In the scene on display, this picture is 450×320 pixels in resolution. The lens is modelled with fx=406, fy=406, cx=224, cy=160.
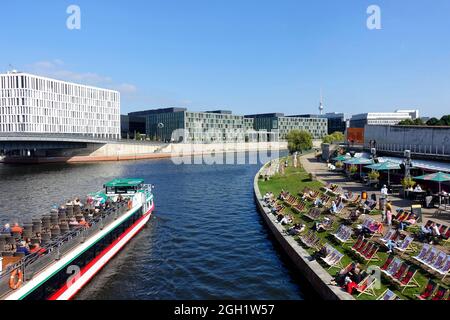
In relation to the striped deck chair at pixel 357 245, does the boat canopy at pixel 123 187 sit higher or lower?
higher

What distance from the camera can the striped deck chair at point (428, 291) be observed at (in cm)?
1280

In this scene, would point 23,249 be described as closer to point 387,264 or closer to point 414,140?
point 387,264

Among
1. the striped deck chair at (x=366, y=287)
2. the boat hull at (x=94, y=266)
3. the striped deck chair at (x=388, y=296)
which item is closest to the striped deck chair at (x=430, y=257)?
the striped deck chair at (x=366, y=287)

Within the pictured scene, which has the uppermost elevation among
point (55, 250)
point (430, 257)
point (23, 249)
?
point (23, 249)

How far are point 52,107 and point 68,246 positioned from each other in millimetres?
133047

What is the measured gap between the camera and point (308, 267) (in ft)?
56.9

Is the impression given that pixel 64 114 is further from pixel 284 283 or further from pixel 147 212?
pixel 284 283

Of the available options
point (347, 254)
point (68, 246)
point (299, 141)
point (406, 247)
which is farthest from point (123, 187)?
point (299, 141)

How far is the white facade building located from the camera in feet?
424

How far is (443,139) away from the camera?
34156 millimetres

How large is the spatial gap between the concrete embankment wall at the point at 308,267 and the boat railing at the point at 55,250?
9.82m

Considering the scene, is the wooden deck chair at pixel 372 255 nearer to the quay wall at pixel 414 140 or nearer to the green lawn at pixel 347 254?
the green lawn at pixel 347 254

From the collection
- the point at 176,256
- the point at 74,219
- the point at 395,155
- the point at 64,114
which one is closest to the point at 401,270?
the point at 176,256

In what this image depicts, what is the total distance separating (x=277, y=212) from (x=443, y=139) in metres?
16.7
